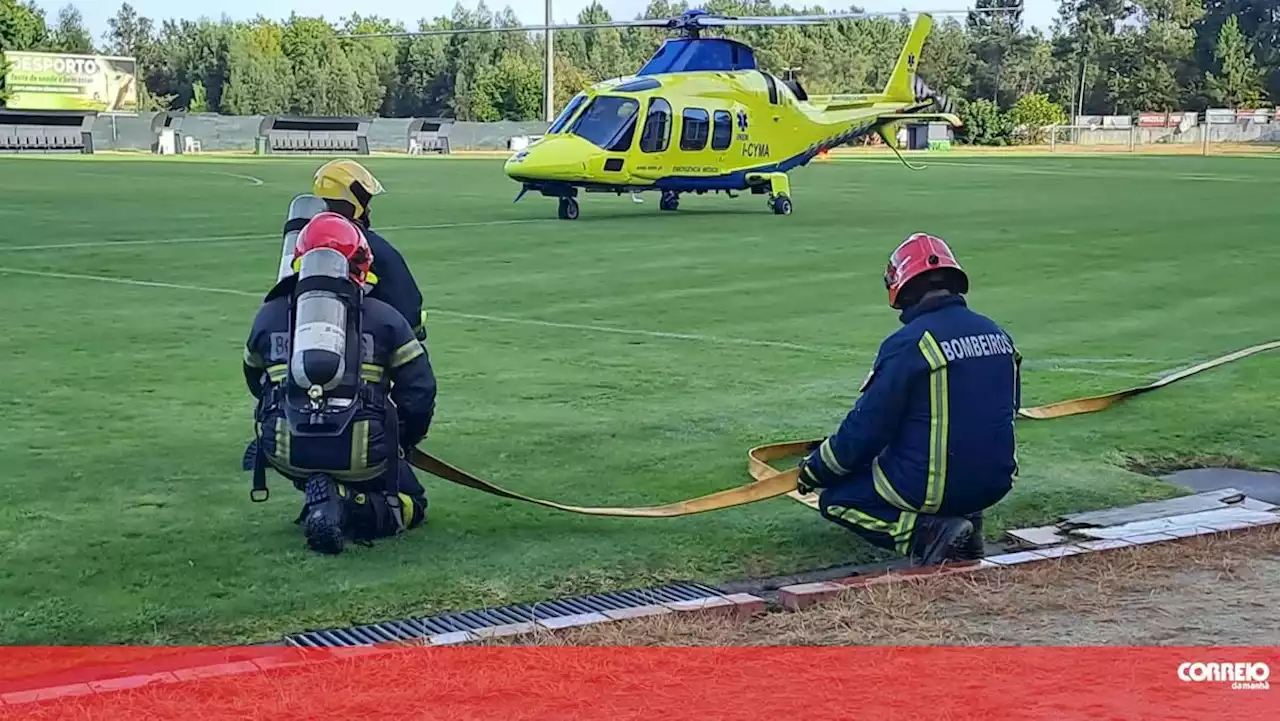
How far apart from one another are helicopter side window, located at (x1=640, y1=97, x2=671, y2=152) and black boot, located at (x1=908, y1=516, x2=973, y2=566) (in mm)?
20341

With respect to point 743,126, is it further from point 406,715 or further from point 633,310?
point 406,715

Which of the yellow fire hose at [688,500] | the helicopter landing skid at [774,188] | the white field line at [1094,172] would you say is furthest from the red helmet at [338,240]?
the white field line at [1094,172]

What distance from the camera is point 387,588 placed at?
5859mm

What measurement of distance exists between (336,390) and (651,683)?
2.13m

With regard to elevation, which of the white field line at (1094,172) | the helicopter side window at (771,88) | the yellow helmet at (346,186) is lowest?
the white field line at (1094,172)

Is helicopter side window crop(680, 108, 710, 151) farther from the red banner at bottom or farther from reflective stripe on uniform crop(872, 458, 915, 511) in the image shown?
the red banner at bottom

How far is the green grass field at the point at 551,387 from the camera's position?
6.13m

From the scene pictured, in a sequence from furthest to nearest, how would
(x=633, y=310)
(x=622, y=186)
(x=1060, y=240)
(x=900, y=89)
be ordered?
(x=900, y=89), (x=622, y=186), (x=1060, y=240), (x=633, y=310)

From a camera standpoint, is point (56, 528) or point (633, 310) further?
point (633, 310)

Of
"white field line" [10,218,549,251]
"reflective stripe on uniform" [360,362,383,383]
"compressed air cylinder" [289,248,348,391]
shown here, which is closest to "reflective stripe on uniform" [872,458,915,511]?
"reflective stripe on uniform" [360,362,383,383]

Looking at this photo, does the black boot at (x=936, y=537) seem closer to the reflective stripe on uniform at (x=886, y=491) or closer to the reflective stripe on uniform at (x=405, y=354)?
the reflective stripe on uniform at (x=886, y=491)

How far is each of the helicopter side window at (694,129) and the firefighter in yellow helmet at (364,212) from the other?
64.5ft

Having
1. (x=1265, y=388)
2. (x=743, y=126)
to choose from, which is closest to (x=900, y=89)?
(x=743, y=126)

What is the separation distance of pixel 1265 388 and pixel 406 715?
8.01 meters
